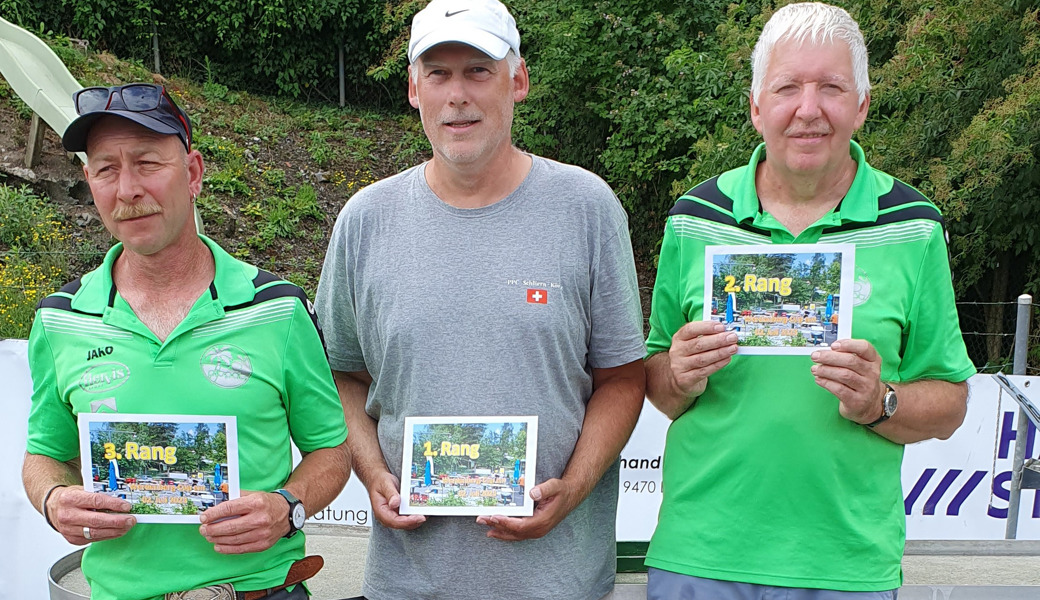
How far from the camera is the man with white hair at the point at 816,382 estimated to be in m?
2.43

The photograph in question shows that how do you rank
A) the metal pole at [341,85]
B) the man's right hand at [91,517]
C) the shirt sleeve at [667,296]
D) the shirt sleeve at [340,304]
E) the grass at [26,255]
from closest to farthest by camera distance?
the man's right hand at [91,517], the shirt sleeve at [667,296], the shirt sleeve at [340,304], the grass at [26,255], the metal pole at [341,85]

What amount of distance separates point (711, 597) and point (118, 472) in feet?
5.19

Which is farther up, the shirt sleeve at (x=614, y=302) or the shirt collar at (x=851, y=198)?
the shirt collar at (x=851, y=198)

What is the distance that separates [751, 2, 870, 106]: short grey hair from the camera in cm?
241

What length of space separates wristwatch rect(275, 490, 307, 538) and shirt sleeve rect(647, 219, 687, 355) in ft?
3.66

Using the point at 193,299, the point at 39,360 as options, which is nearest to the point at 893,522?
the point at 193,299

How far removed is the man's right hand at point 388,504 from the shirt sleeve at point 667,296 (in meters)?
0.87

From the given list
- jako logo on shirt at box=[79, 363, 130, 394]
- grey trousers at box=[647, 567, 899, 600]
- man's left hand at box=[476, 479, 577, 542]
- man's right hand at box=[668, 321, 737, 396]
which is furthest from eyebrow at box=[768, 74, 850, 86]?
jako logo on shirt at box=[79, 363, 130, 394]

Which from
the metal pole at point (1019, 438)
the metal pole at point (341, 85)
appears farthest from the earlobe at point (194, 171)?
the metal pole at point (341, 85)

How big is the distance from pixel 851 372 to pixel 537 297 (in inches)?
33.2

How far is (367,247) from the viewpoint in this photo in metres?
2.76

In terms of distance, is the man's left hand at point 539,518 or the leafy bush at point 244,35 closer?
Result: the man's left hand at point 539,518

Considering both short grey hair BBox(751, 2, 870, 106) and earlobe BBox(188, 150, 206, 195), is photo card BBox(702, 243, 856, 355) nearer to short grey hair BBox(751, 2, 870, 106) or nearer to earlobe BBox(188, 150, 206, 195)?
short grey hair BBox(751, 2, 870, 106)

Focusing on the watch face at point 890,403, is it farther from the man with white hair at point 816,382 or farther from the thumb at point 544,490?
the thumb at point 544,490
